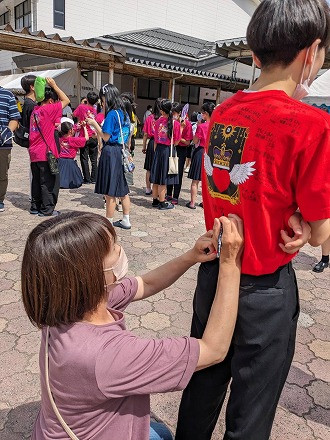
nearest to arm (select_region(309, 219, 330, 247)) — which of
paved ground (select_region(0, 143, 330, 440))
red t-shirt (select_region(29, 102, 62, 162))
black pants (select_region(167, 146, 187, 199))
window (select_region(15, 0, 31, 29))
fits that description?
paved ground (select_region(0, 143, 330, 440))

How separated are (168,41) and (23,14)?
7416 millimetres

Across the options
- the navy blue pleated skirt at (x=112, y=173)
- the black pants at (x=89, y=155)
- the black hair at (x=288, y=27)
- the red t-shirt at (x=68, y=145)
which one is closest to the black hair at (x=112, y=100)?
the navy blue pleated skirt at (x=112, y=173)

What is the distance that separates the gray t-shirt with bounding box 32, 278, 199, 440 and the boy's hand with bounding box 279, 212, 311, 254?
0.38 metres

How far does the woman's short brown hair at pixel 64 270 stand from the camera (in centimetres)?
92

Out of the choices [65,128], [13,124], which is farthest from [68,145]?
[13,124]

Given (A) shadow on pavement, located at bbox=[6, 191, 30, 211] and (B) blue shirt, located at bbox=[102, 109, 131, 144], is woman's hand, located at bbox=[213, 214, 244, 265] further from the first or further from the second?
(A) shadow on pavement, located at bbox=[6, 191, 30, 211]

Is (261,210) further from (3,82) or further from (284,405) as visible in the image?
(3,82)

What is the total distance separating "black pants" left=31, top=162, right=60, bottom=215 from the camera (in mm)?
4828

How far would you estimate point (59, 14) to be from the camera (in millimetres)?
16797

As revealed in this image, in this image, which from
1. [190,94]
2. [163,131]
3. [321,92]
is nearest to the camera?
[163,131]

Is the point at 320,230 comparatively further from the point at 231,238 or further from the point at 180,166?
the point at 180,166

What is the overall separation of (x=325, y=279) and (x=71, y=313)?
10.4 feet

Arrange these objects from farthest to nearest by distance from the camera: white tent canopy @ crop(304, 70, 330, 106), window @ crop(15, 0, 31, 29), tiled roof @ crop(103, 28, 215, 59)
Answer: window @ crop(15, 0, 31, 29), tiled roof @ crop(103, 28, 215, 59), white tent canopy @ crop(304, 70, 330, 106)

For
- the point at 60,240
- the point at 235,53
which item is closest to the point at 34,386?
the point at 60,240
